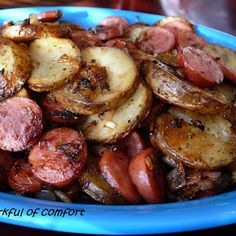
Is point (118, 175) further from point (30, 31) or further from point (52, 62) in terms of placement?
point (30, 31)

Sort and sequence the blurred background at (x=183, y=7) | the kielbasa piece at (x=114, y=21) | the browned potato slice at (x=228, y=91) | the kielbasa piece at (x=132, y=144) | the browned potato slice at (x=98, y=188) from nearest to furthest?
the browned potato slice at (x=98, y=188) < the kielbasa piece at (x=132, y=144) < the browned potato slice at (x=228, y=91) < the kielbasa piece at (x=114, y=21) < the blurred background at (x=183, y=7)

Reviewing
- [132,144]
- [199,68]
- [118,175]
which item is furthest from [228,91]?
[118,175]

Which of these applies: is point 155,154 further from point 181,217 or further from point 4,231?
point 4,231

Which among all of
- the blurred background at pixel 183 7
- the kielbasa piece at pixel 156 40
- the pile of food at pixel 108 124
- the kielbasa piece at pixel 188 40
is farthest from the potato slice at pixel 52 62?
the blurred background at pixel 183 7

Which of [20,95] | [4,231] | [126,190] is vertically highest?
[20,95]

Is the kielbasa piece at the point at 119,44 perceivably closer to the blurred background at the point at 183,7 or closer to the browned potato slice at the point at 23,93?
the browned potato slice at the point at 23,93

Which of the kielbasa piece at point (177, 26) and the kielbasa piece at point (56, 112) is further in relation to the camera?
the kielbasa piece at point (177, 26)

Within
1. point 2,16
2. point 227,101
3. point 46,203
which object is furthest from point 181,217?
point 2,16
